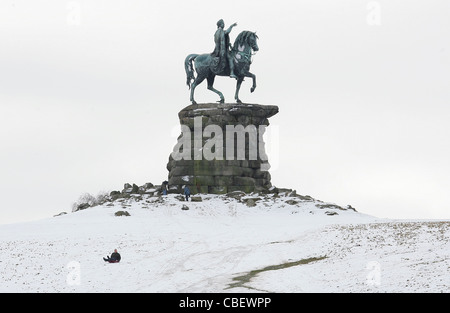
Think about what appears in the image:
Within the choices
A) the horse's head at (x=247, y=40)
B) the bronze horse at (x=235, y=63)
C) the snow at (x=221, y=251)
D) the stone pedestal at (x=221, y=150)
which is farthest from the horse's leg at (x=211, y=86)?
the snow at (x=221, y=251)

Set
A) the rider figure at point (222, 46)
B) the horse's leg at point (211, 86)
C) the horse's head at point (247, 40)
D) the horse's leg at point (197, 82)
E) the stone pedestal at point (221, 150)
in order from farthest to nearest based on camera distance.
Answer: the horse's leg at point (211, 86) → the horse's leg at point (197, 82) → the horse's head at point (247, 40) → the rider figure at point (222, 46) → the stone pedestal at point (221, 150)

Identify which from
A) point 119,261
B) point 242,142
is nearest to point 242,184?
point 242,142

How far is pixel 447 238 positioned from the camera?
2775 cm

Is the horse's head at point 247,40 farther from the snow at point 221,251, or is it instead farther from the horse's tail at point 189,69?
the snow at point 221,251

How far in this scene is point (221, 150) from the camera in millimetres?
49781

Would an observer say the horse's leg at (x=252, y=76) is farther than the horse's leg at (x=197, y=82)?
No

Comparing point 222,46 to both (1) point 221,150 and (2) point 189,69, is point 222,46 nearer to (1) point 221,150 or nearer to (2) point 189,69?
(2) point 189,69

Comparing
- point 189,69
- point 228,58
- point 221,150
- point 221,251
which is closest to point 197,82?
point 189,69

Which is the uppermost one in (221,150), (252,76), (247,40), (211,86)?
(247,40)

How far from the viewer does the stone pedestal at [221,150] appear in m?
49.6

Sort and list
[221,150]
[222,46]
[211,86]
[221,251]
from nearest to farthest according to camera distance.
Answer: [221,251], [221,150], [222,46], [211,86]

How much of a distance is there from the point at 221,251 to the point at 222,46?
2331cm

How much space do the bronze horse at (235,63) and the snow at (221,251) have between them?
10.4m
